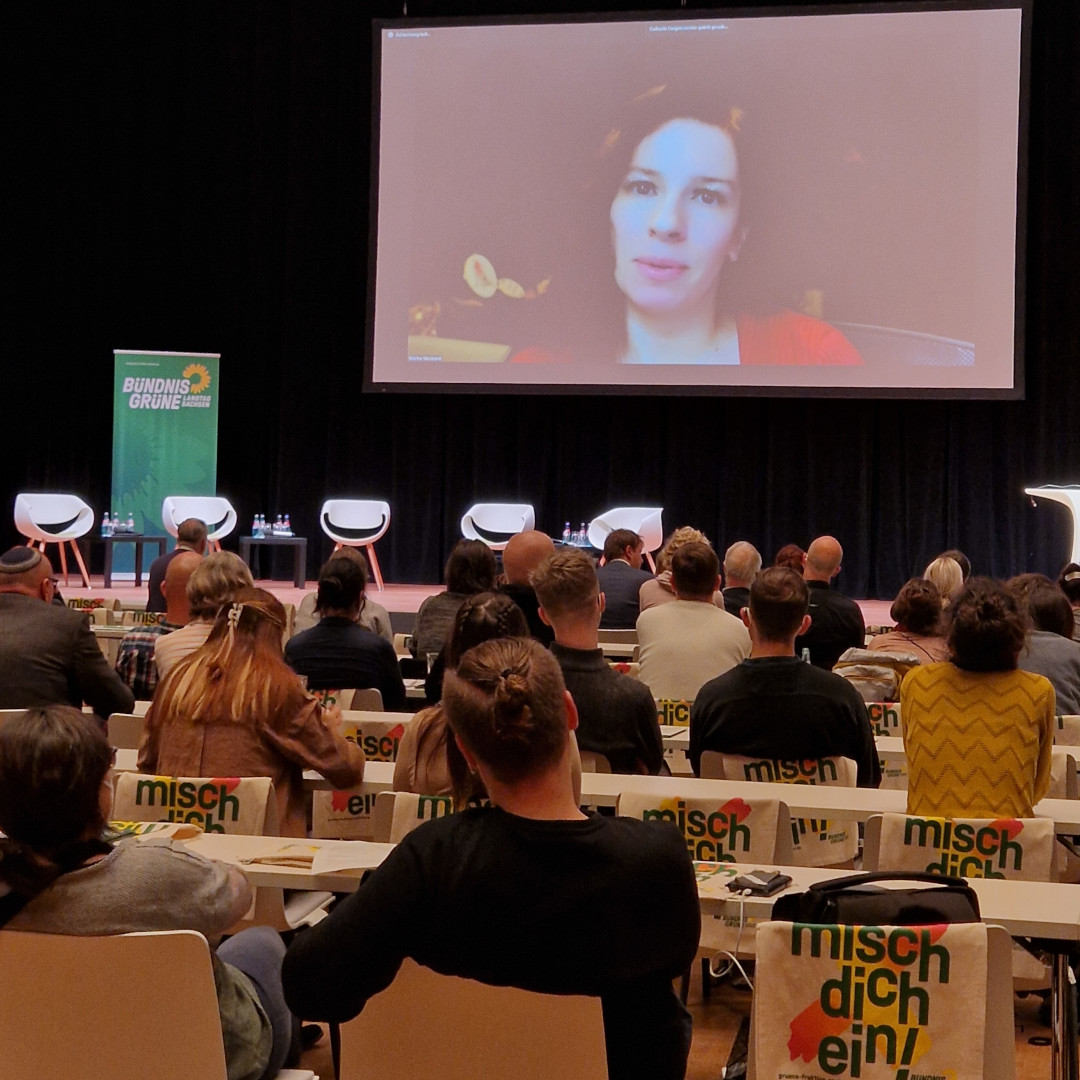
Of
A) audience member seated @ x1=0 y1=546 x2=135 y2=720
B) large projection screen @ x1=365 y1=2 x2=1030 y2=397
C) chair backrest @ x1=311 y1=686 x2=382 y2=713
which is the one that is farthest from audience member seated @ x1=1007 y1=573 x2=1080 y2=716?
large projection screen @ x1=365 y1=2 x2=1030 y2=397

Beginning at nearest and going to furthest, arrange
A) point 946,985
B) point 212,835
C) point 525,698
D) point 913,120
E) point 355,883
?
point 525,698, point 946,985, point 355,883, point 212,835, point 913,120

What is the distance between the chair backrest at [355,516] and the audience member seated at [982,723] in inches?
345

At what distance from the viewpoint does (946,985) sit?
1.99 meters

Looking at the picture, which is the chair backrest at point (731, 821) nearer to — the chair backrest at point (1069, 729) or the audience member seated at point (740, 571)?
the chair backrest at point (1069, 729)

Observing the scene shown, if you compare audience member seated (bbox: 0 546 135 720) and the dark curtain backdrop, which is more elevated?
the dark curtain backdrop

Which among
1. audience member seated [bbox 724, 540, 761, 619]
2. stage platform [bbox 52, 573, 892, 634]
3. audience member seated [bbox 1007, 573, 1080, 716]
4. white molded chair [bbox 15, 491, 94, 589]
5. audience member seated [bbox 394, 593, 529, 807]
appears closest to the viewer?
audience member seated [bbox 394, 593, 529, 807]

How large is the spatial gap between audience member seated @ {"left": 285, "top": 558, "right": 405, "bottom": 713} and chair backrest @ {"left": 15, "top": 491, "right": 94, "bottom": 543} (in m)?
7.49

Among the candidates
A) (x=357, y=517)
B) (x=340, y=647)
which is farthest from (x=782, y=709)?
(x=357, y=517)

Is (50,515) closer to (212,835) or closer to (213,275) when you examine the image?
(213,275)

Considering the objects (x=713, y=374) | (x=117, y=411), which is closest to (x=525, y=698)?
(x=713, y=374)

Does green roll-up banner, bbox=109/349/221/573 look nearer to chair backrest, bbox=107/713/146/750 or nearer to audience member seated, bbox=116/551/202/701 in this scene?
audience member seated, bbox=116/551/202/701

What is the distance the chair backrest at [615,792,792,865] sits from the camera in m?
2.94

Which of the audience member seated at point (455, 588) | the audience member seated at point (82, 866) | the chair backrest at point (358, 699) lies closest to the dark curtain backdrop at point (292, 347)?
the audience member seated at point (455, 588)

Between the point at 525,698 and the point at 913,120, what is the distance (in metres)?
10.1
